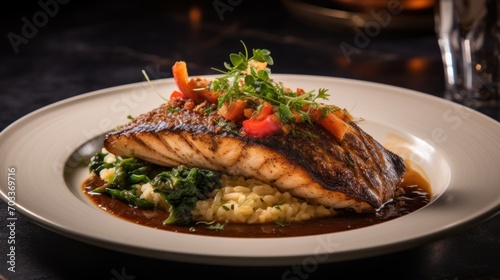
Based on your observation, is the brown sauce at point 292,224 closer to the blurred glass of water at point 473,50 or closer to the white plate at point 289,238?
the white plate at point 289,238

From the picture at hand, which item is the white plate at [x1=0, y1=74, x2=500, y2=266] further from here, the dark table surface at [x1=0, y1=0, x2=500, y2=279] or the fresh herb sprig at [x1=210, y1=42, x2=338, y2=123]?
the fresh herb sprig at [x1=210, y1=42, x2=338, y2=123]

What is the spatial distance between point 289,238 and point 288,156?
28.4 inches

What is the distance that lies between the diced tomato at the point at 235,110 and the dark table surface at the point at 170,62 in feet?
3.68

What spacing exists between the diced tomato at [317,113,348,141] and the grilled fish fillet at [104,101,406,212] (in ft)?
0.12

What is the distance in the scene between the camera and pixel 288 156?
445cm

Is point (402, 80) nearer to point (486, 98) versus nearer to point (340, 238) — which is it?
point (486, 98)

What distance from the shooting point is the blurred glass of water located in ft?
23.6

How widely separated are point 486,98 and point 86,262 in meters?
4.73

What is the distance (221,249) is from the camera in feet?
12.0

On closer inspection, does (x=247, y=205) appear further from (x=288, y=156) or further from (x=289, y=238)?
(x=289, y=238)

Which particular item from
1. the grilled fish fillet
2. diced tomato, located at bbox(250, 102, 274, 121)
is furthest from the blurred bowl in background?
diced tomato, located at bbox(250, 102, 274, 121)

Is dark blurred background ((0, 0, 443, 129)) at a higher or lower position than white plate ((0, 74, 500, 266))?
lower

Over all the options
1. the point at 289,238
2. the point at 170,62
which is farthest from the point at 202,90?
the point at 170,62

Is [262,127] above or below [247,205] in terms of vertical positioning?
above
